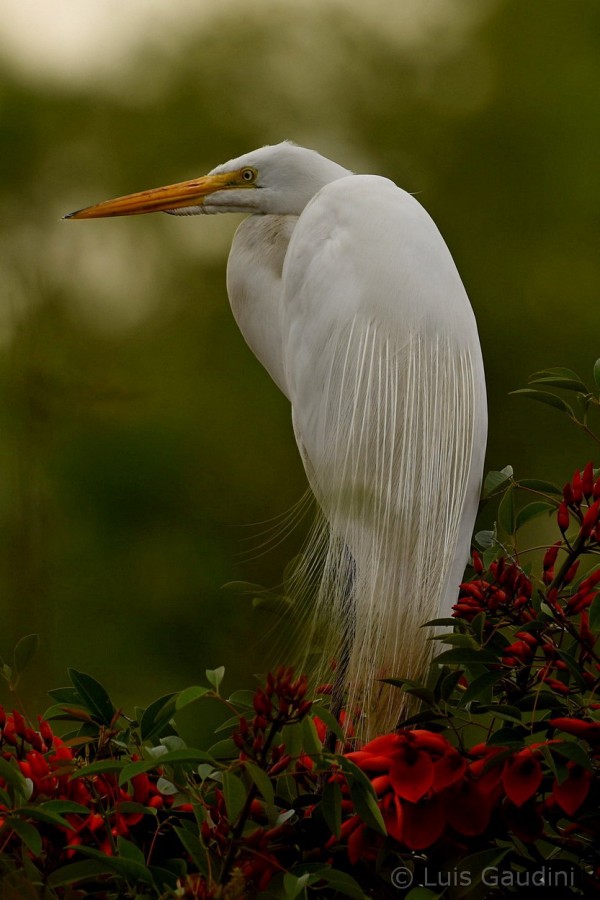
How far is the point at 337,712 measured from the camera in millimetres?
955

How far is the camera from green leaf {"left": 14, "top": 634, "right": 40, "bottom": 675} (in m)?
0.62

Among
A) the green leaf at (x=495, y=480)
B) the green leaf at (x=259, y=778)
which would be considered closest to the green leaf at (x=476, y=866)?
the green leaf at (x=259, y=778)

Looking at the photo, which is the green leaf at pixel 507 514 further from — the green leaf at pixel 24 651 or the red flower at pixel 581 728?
the green leaf at pixel 24 651

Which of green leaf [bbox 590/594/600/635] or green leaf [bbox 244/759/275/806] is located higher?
green leaf [bbox 590/594/600/635]

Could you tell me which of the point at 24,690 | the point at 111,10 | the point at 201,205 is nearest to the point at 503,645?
the point at 24,690

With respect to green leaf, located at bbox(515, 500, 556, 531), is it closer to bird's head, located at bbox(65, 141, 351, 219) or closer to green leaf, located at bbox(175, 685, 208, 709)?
green leaf, located at bbox(175, 685, 208, 709)

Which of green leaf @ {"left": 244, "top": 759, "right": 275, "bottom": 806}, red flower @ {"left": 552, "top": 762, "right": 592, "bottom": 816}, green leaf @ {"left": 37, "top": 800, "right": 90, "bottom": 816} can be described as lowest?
red flower @ {"left": 552, "top": 762, "right": 592, "bottom": 816}

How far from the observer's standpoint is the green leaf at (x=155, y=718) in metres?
0.58

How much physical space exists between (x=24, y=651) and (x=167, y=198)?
2.88ft

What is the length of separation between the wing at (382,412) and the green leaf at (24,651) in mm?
365

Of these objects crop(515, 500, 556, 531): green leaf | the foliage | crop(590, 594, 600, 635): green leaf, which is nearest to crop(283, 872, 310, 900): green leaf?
the foliage

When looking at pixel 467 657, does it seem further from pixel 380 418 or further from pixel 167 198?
pixel 167 198

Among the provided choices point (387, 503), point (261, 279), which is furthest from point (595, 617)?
point (261, 279)

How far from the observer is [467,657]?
564 millimetres
